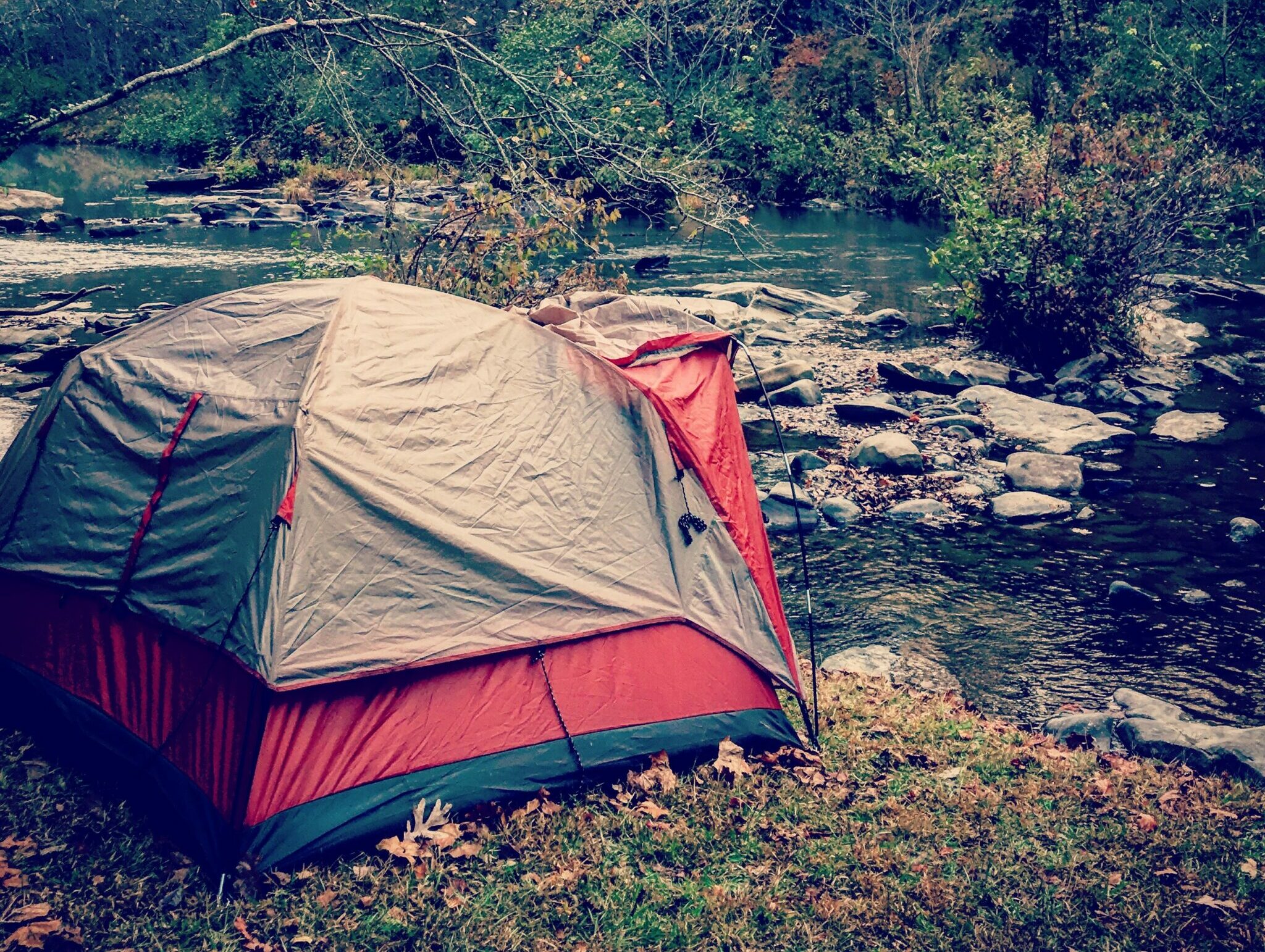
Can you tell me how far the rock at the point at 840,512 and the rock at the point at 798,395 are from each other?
3.29 m

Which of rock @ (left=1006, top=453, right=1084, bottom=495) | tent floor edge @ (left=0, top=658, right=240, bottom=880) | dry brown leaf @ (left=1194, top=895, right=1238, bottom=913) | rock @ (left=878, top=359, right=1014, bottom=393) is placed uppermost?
tent floor edge @ (left=0, top=658, right=240, bottom=880)

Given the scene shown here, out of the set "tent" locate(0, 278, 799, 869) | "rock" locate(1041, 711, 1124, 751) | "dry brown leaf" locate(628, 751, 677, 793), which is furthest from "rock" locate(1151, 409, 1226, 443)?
"dry brown leaf" locate(628, 751, 677, 793)

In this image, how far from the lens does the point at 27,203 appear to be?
27.1 m

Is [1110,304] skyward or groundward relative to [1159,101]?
groundward

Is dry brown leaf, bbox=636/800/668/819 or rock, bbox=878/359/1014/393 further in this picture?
rock, bbox=878/359/1014/393

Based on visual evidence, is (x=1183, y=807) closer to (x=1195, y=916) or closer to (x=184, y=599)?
(x=1195, y=916)

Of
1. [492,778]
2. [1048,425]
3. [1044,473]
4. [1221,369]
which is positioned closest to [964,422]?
[1048,425]

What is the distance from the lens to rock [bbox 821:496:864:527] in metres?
9.08

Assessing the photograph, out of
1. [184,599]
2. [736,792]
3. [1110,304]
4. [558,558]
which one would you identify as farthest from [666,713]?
[1110,304]

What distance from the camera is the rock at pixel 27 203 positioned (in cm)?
2631

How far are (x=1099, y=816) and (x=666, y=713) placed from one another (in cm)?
202

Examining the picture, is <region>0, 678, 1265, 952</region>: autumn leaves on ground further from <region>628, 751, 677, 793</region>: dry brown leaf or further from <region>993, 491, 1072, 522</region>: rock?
<region>993, 491, 1072, 522</region>: rock

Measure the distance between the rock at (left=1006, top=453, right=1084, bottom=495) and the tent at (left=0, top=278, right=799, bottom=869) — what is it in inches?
209

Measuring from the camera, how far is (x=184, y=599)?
4.37 metres
